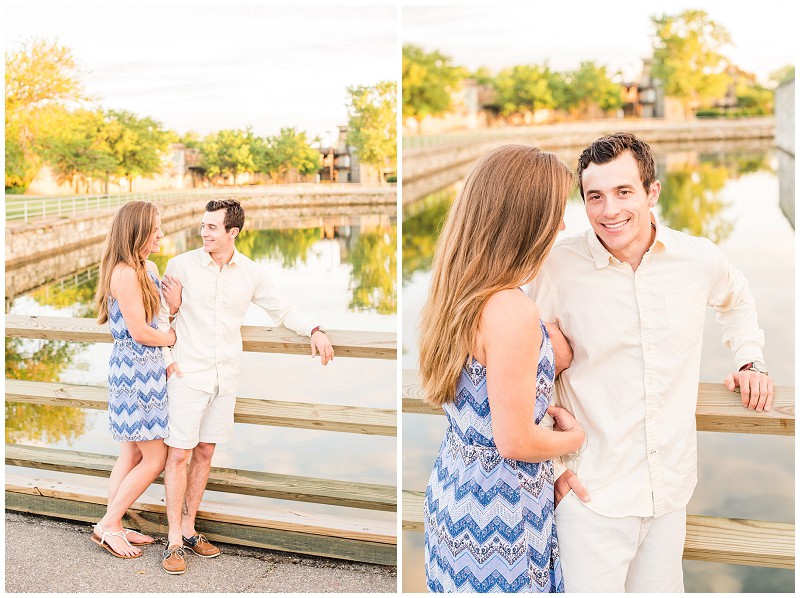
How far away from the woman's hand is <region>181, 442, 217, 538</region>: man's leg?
56.9 inches

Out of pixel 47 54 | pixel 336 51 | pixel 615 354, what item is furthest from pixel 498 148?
pixel 336 51

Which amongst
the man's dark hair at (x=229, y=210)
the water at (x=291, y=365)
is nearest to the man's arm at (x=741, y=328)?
the man's dark hair at (x=229, y=210)

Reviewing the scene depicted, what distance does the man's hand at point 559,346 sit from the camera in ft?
4.75

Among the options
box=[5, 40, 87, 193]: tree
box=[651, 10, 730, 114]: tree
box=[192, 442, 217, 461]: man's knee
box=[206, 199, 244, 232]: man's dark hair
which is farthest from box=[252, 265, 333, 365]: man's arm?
box=[651, 10, 730, 114]: tree

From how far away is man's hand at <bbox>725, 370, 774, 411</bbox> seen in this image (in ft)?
5.25

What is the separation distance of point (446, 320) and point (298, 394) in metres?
6.45

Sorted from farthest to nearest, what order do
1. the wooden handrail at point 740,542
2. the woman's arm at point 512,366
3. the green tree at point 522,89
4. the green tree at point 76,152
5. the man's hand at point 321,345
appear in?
the green tree at point 522,89 < the green tree at point 76,152 < the man's hand at point 321,345 < the wooden handrail at point 740,542 < the woman's arm at point 512,366

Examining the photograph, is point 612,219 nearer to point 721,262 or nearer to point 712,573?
point 721,262

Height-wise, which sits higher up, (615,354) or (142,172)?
(142,172)

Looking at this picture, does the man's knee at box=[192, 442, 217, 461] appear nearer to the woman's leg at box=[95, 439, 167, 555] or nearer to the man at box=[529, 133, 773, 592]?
the woman's leg at box=[95, 439, 167, 555]

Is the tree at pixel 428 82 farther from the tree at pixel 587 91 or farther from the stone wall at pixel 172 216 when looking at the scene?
the stone wall at pixel 172 216

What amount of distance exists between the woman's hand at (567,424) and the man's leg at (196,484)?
1445 mm

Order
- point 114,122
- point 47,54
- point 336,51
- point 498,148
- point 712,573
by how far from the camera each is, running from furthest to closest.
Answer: point 712,573 → point 336,51 → point 114,122 → point 47,54 → point 498,148

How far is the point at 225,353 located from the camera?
2.48 m
